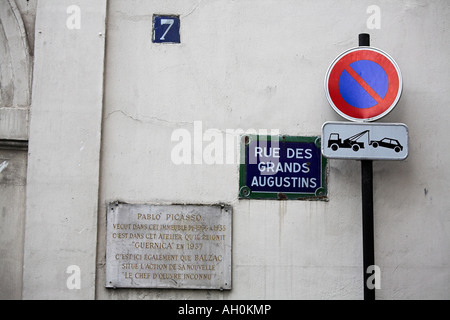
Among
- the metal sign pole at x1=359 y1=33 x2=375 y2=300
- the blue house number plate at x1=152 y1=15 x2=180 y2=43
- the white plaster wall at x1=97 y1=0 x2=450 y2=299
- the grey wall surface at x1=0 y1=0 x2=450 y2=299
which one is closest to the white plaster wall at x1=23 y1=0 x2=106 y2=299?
the grey wall surface at x1=0 y1=0 x2=450 y2=299

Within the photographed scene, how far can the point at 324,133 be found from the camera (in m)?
5.89

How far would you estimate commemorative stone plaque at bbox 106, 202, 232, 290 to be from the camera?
6070 millimetres

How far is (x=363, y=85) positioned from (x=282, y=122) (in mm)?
848

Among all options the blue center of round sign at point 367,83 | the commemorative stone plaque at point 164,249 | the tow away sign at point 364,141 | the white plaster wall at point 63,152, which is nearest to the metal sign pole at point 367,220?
the tow away sign at point 364,141

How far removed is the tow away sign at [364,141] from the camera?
5.86 metres

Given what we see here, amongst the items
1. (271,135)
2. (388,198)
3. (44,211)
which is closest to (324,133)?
(271,135)

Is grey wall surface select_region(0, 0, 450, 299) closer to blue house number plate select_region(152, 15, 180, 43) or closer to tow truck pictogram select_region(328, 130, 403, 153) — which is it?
blue house number plate select_region(152, 15, 180, 43)

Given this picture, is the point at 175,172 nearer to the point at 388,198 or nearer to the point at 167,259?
Answer: the point at 167,259

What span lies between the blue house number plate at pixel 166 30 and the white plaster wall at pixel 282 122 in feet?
0.20

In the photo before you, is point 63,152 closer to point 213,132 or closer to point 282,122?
point 213,132

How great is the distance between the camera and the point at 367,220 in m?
5.89

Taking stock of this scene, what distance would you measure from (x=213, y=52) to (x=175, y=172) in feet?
4.04

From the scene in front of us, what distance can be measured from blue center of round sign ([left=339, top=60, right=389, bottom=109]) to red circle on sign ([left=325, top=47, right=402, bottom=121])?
0.07ft

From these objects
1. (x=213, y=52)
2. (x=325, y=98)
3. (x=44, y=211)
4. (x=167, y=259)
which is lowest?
(x=167, y=259)
